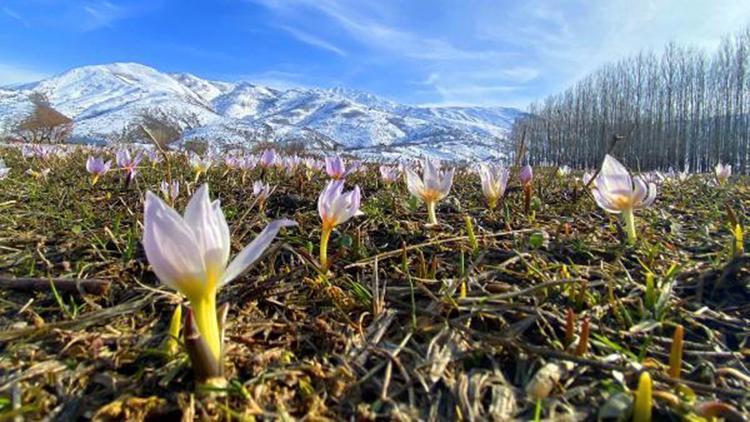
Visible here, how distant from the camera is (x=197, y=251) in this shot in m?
0.79

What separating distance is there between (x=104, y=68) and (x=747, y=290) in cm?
23710

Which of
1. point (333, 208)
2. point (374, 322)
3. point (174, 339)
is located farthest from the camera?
point (333, 208)

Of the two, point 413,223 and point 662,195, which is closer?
point 413,223

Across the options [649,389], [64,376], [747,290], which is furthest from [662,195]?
[64,376]

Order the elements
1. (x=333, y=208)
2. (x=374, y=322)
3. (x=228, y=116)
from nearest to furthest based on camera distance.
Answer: (x=374, y=322)
(x=333, y=208)
(x=228, y=116)

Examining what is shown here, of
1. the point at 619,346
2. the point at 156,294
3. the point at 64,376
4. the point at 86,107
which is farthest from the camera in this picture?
the point at 86,107

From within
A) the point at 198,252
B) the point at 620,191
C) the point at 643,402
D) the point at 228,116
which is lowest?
the point at 643,402

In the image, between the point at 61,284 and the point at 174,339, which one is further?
the point at 61,284

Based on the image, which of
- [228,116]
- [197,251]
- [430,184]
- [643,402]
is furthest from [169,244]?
[228,116]

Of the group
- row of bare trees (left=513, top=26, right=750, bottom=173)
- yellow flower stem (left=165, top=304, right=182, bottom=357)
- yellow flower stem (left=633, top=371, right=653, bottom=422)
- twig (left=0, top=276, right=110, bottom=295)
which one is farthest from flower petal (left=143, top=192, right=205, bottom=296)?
row of bare trees (left=513, top=26, right=750, bottom=173)

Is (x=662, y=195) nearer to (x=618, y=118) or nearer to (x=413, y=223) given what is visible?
(x=413, y=223)

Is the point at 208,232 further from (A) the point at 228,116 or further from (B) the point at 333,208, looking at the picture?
(A) the point at 228,116

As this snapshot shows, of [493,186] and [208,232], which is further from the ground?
[493,186]

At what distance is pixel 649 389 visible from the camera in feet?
2.42
